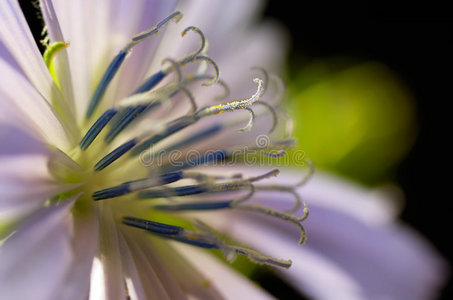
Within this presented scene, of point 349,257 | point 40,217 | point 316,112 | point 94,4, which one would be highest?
point 94,4

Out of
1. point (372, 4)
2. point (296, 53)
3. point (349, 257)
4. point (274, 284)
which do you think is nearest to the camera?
point (349, 257)

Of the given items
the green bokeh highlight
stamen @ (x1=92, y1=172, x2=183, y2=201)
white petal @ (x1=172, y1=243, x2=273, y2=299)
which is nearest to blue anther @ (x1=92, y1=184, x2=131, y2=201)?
stamen @ (x1=92, y1=172, x2=183, y2=201)

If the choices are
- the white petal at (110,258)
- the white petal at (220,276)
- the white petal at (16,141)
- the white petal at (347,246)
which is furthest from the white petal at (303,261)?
the white petal at (16,141)

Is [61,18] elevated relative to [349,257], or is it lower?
elevated

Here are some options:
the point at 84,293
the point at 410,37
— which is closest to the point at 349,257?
the point at 84,293

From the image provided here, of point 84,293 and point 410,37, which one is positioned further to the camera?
point 410,37

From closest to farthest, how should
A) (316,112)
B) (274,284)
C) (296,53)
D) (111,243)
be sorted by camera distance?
(111,243)
(274,284)
(316,112)
(296,53)

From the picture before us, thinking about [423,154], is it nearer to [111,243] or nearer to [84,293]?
[111,243]

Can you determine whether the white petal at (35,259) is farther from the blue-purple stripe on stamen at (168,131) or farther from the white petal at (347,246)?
the white petal at (347,246)
